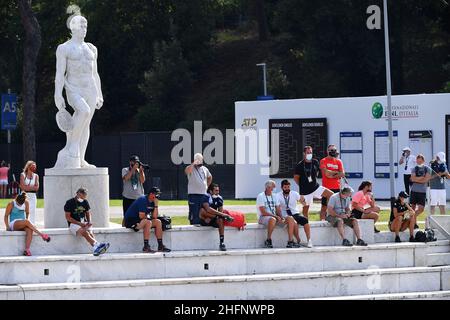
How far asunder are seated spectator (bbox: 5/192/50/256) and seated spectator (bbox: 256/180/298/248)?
3.86m

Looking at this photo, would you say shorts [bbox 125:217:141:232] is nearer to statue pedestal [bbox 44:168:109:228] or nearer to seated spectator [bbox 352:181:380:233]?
statue pedestal [bbox 44:168:109:228]

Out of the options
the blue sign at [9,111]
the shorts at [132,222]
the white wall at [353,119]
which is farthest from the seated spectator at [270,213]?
the blue sign at [9,111]

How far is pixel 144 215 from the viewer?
21.9m

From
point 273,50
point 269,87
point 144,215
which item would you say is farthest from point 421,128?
point 273,50

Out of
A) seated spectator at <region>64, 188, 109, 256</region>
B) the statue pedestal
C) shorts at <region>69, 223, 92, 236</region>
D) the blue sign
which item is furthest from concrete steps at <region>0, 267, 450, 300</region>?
the blue sign

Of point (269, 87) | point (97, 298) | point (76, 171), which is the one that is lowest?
point (97, 298)

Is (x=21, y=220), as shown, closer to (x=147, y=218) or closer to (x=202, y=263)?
(x=147, y=218)

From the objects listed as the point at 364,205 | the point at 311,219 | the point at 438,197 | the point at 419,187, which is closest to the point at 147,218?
the point at 364,205

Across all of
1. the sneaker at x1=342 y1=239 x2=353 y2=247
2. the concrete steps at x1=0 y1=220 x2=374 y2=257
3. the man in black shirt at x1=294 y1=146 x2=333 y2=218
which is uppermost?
the man in black shirt at x1=294 y1=146 x2=333 y2=218

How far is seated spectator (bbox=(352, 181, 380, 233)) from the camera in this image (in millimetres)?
24203

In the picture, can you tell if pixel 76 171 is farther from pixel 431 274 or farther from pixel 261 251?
pixel 431 274

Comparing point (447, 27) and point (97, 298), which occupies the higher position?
point (447, 27)

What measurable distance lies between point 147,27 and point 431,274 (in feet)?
134

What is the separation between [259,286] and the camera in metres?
21.4
